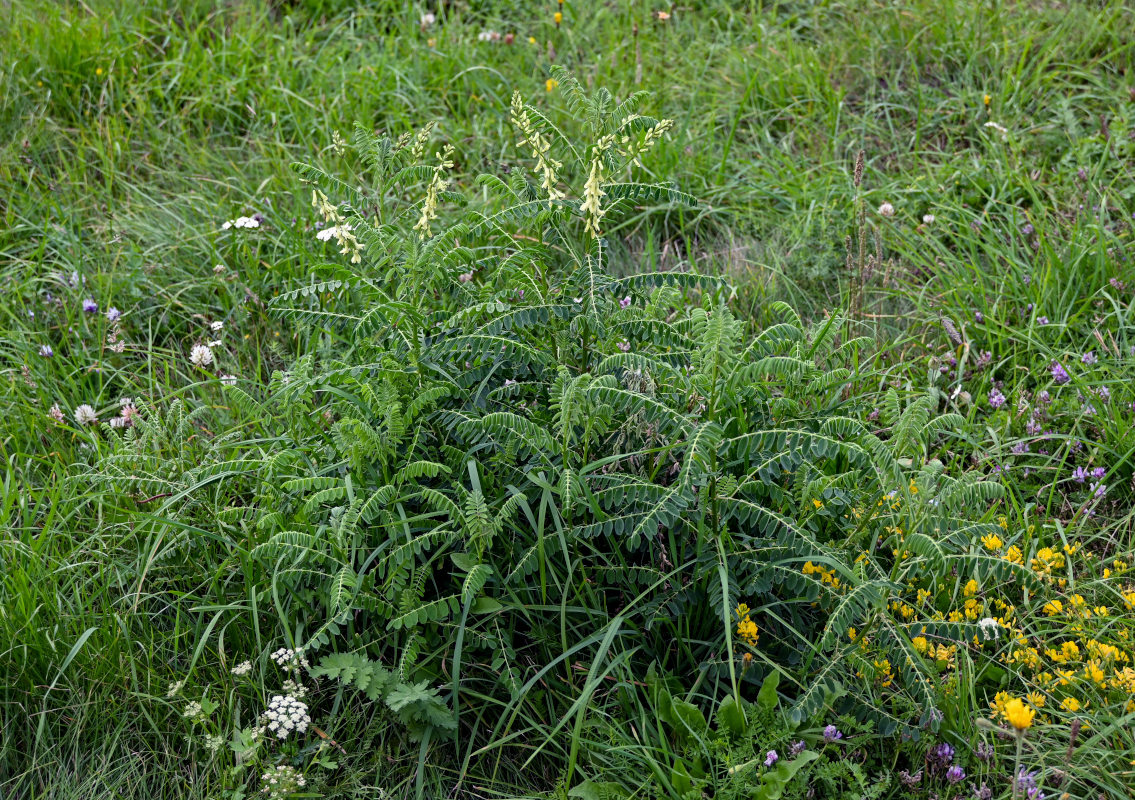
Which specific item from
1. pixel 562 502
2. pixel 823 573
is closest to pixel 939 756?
pixel 823 573

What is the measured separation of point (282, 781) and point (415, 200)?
246cm

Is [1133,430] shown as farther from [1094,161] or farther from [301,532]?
[301,532]

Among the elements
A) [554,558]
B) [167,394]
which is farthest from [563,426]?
[167,394]

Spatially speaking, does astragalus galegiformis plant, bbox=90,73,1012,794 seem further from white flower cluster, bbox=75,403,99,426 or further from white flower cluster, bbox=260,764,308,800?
white flower cluster, bbox=75,403,99,426

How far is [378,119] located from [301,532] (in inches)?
98.4

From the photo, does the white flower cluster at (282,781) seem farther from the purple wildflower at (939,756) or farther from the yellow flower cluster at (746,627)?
the purple wildflower at (939,756)

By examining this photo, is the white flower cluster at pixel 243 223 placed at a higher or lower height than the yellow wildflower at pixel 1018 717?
lower

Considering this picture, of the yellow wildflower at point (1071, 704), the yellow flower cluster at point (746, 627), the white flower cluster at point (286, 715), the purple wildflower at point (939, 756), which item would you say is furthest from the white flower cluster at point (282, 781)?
the yellow wildflower at point (1071, 704)

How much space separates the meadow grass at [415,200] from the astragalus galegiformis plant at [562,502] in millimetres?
132

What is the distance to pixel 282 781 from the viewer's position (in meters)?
2.15

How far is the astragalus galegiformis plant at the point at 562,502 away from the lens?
7.36 ft

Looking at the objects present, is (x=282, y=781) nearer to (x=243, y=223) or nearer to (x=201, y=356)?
(x=201, y=356)

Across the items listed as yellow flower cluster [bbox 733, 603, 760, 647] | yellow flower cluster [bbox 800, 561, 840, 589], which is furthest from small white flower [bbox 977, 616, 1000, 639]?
yellow flower cluster [bbox 733, 603, 760, 647]

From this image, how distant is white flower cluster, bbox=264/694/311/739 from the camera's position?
86.6 inches
